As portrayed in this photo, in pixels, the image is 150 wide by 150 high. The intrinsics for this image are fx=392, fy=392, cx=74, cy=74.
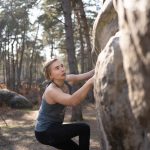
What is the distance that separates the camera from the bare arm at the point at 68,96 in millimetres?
4582

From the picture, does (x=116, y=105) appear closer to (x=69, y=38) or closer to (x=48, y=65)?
(x=48, y=65)

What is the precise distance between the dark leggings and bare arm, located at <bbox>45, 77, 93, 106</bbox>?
1.21 feet

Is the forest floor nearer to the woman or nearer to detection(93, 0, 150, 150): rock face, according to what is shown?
the woman

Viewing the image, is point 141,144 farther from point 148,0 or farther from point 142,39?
point 148,0

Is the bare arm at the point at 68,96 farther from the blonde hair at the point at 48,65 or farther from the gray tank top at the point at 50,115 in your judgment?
the blonde hair at the point at 48,65

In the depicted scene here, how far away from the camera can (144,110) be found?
325cm

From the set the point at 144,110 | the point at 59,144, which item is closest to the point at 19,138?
the point at 59,144

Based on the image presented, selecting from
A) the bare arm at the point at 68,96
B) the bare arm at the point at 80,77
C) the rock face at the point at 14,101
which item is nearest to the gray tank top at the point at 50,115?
the bare arm at the point at 68,96

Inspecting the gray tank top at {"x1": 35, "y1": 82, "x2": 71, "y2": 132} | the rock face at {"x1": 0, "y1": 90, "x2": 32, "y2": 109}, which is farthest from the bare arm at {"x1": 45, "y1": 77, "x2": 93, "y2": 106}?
the rock face at {"x1": 0, "y1": 90, "x2": 32, "y2": 109}

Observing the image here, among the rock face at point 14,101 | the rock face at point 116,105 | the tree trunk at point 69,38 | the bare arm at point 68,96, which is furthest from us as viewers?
the rock face at point 14,101

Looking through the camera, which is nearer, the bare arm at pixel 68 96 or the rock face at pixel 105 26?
the bare arm at pixel 68 96

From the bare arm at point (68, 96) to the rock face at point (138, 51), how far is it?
1.08 m

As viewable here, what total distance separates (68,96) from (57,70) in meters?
0.43

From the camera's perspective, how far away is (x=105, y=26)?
17.2ft
